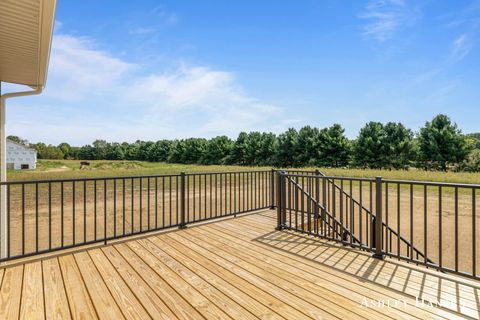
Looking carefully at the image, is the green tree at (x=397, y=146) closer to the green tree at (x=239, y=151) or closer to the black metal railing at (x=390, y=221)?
the black metal railing at (x=390, y=221)

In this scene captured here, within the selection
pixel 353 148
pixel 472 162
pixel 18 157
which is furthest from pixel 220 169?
pixel 18 157

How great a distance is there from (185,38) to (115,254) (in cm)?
939

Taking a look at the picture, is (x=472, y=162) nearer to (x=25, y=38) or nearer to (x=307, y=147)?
(x=307, y=147)

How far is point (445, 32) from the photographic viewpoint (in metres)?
12.6

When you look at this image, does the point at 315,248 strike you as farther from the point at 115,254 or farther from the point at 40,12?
the point at 40,12

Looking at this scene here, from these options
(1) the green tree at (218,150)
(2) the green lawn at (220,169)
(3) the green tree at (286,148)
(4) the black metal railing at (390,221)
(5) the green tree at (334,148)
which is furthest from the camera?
(1) the green tree at (218,150)

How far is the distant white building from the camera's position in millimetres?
41719

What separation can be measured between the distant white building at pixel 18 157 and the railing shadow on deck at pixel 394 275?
177 ft

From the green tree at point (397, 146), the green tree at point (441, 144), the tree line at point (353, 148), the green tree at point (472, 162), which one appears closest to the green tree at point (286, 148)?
the tree line at point (353, 148)

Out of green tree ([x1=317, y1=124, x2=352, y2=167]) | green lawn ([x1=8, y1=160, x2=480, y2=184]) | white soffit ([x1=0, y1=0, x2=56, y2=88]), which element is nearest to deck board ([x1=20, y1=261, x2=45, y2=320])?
white soffit ([x1=0, y1=0, x2=56, y2=88])

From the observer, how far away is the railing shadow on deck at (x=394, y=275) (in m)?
1.94

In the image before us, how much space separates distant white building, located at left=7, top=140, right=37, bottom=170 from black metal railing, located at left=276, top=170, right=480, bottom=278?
174 feet

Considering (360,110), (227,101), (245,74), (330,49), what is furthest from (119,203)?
(360,110)

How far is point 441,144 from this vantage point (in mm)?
23078
